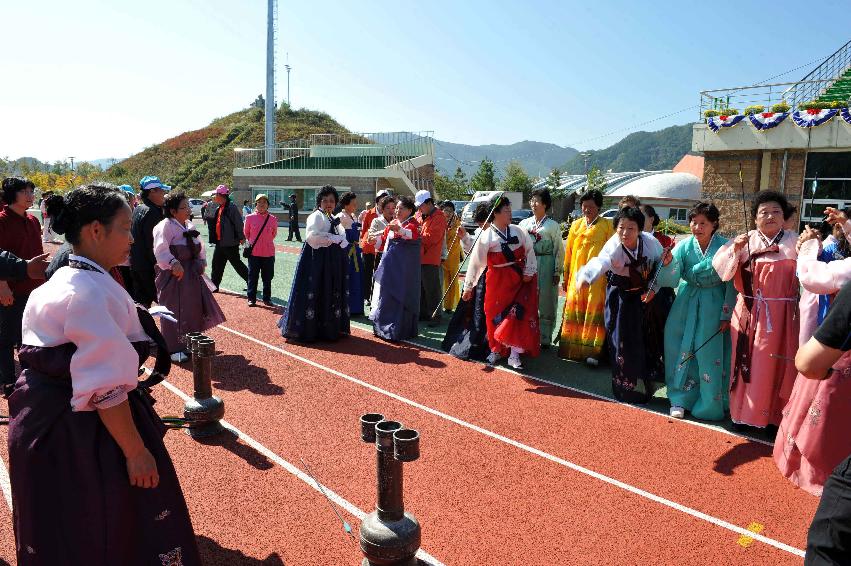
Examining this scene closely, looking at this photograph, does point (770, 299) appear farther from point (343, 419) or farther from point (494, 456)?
point (343, 419)

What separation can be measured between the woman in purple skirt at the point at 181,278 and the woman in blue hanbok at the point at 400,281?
2.08 meters

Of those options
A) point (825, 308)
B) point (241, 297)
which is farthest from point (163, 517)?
point (241, 297)

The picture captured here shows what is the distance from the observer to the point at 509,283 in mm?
6488

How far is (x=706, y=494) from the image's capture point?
390cm

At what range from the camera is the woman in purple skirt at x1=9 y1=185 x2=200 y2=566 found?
2.07 meters

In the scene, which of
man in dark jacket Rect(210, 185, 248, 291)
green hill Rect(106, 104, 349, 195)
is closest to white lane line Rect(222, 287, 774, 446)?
man in dark jacket Rect(210, 185, 248, 291)

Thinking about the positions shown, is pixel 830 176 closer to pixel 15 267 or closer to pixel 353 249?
pixel 353 249

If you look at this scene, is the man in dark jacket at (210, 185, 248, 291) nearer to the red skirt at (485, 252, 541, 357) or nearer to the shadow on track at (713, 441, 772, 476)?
the red skirt at (485, 252, 541, 357)

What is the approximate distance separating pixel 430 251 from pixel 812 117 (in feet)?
49.2

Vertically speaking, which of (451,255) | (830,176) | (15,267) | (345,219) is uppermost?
(830,176)

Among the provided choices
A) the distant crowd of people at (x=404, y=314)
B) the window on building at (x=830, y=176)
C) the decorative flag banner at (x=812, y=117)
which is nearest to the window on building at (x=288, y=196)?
the decorative flag banner at (x=812, y=117)

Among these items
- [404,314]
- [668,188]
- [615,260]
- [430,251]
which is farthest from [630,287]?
[668,188]

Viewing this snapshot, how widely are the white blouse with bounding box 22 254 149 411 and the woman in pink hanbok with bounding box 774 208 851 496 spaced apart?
358cm

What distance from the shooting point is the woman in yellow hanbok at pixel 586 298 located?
6730 mm
